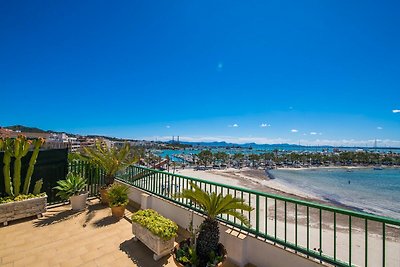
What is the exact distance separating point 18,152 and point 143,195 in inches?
132

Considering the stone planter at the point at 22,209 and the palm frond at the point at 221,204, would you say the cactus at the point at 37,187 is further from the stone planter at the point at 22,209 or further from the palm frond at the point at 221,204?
the palm frond at the point at 221,204

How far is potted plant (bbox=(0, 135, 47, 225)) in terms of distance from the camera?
200 inches

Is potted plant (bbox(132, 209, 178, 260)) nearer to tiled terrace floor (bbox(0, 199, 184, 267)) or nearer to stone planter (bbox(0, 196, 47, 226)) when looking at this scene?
tiled terrace floor (bbox(0, 199, 184, 267))

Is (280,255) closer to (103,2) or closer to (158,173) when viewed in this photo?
(158,173)

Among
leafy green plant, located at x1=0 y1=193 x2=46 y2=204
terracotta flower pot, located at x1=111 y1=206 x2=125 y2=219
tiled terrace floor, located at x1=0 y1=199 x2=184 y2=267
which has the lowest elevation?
tiled terrace floor, located at x1=0 y1=199 x2=184 y2=267

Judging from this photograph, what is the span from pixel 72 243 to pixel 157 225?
1.83 metres

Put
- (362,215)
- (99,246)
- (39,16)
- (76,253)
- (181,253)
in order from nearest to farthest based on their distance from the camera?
(362,215)
(181,253)
(76,253)
(99,246)
(39,16)

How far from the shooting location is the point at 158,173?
224 inches

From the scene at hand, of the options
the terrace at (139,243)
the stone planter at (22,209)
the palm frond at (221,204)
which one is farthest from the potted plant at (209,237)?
the stone planter at (22,209)

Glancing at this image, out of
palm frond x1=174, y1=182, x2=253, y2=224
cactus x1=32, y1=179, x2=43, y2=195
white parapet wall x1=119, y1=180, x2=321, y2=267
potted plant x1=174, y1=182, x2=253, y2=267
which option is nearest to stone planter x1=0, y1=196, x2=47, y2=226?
cactus x1=32, y1=179, x2=43, y2=195

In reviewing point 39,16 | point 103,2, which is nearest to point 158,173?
point 103,2

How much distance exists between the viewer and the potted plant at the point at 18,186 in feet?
16.6

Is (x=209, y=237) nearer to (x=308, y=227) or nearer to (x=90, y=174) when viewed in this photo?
(x=308, y=227)

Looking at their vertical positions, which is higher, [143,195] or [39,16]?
[39,16]
